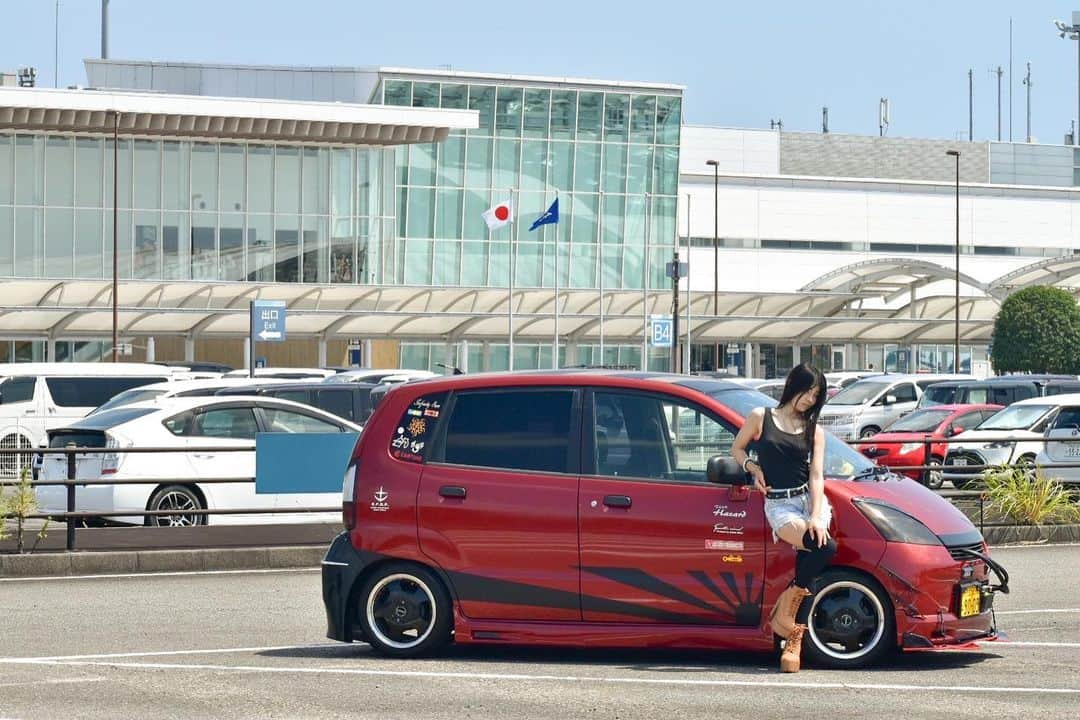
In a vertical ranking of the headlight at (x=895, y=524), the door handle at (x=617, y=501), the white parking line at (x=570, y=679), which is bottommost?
the white parking line at (x=570, y=679)

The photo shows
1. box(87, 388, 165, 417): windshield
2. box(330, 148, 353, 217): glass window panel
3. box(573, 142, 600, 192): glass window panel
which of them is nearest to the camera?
box(87, 388, 165, 417): windshield

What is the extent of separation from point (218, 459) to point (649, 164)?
59725mm

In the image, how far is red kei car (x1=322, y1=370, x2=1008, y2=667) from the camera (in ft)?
30.3

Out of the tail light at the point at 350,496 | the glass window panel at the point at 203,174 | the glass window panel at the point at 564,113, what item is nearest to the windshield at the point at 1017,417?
the tail light at the point at 350,496

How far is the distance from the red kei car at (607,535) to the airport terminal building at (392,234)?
147 ft

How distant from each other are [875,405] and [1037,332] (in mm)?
30699

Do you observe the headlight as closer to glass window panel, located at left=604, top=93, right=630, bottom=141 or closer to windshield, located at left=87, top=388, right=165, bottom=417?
windshield, located at left=87, top=388, right=165, bottom=417

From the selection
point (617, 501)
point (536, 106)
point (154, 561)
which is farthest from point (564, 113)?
point (617, 501)

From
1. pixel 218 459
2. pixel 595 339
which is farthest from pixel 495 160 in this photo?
pixel 218 459

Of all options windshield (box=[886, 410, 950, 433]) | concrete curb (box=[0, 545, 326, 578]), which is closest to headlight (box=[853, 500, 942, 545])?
concrete curb (box=[0, 545, 326, 578])

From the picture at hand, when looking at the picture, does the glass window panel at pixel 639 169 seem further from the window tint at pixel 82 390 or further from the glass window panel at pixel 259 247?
the window tint at pixel 82 390

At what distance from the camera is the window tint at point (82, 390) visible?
1208 inches

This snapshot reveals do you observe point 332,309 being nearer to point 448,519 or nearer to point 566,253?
point 566,253

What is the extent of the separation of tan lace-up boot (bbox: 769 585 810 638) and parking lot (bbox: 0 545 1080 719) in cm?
26
